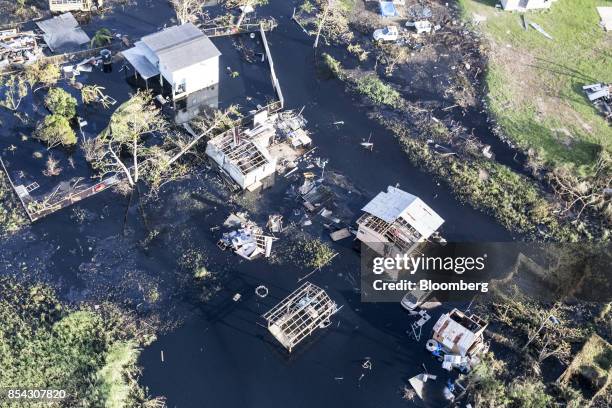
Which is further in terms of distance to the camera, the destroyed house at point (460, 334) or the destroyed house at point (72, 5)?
the destroyed house at point (72, 5)

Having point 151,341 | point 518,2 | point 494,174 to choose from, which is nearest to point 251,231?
point 151,341

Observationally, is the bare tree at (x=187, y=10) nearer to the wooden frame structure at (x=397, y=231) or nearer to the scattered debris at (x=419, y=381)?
the wooden frame structure at (x=397, y=231)

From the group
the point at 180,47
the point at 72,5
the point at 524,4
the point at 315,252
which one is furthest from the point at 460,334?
the point at 72,5

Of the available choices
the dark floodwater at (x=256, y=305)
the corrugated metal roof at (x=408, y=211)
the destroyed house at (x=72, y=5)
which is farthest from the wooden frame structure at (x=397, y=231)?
the destroyed house at (x=72, y=5)

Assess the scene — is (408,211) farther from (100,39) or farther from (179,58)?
(100,39)

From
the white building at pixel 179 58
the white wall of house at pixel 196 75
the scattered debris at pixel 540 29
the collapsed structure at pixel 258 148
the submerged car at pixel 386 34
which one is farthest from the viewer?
the scattered debris at pixel 540 29

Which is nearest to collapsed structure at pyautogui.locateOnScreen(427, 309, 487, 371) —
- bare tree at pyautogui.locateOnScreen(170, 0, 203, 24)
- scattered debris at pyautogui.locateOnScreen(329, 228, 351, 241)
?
scattered debris at pyautogui.locateOnScreen(329, 228, 351, 241)
